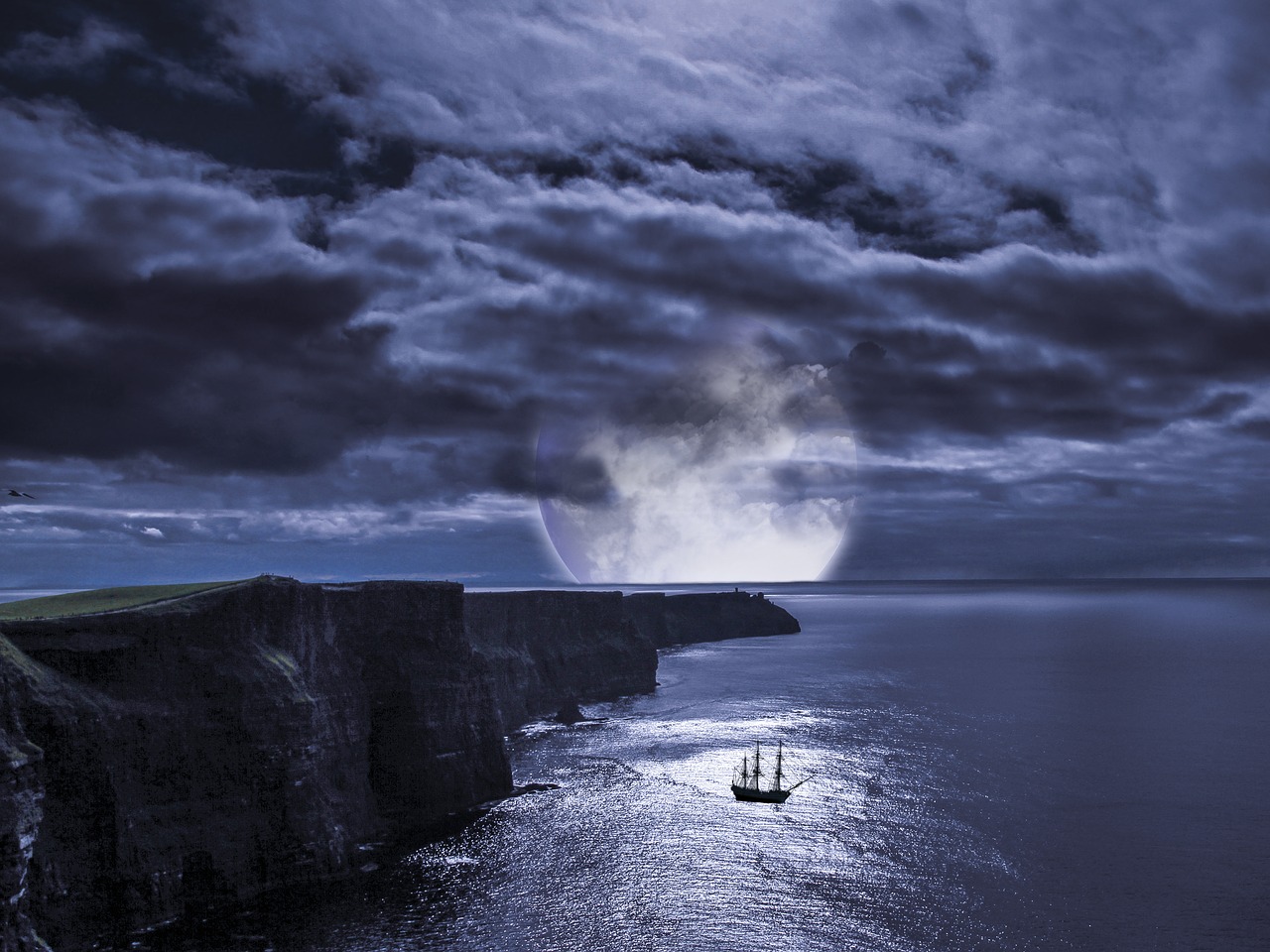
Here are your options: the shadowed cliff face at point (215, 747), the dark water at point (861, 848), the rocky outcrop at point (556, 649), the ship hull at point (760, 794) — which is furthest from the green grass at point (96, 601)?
the ship hull at point (760, 794)

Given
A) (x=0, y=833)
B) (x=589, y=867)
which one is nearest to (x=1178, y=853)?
(x=589, y=867)

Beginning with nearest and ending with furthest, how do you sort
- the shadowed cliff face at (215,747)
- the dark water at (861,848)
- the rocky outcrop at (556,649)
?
the shadowed cliff face at (215,747) → the dark water at (861,848) → the rocky outcrop at (556,649)

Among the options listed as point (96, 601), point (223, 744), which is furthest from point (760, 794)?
point (96, 601)

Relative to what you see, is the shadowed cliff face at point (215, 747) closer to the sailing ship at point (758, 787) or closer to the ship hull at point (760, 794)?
the ship hull at point (760, 794)

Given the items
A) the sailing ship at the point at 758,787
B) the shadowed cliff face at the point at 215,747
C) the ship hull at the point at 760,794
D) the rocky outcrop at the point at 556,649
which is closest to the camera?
the shadowed cliff face at the point at 215,747

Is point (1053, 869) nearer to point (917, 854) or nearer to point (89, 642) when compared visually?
point (917, 854)

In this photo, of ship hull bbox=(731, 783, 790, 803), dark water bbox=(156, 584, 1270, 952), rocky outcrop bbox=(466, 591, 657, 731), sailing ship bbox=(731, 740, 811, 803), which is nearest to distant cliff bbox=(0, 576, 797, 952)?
dark water bbox=(156, 584, 1270, 952)
